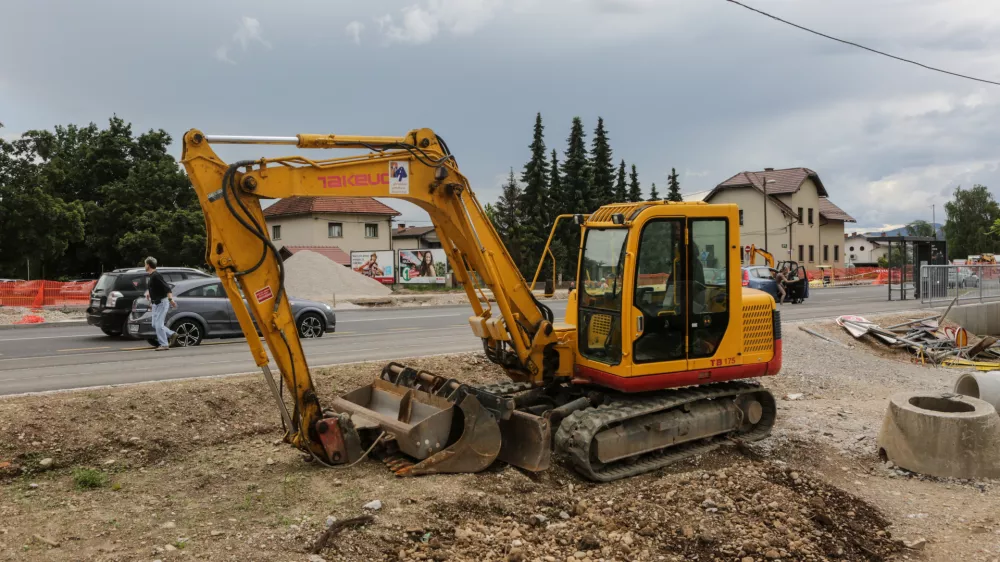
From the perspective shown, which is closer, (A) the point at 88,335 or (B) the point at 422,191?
(B) the point at 422,191

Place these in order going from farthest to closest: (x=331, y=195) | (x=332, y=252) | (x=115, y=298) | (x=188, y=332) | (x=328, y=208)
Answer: (x=328, y=208), (x=332, y=252), (x=115, y=298), (x=188, y=332), (x=331, y=195)

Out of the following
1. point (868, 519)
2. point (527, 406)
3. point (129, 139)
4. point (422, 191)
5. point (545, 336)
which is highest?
point (129, 139)

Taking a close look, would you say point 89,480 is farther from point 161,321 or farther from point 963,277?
point 963,277

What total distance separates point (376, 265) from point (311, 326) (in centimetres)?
2516

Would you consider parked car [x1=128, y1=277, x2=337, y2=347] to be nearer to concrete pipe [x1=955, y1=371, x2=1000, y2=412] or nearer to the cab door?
the cab door

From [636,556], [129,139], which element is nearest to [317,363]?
[636,556]

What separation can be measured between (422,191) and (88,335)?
1501 cm

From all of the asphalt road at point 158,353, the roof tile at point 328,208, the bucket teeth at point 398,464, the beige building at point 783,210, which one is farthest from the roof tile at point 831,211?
the bucket teeth at point 398,464

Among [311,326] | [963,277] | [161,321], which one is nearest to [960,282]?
[963,277]

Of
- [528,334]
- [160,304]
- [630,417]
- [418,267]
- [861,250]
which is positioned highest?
[861,250]

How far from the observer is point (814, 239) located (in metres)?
64.9

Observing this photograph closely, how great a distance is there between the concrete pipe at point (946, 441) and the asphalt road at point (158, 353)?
7963 mm

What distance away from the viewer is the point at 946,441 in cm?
693

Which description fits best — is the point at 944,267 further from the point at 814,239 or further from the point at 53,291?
the point at 814,239
